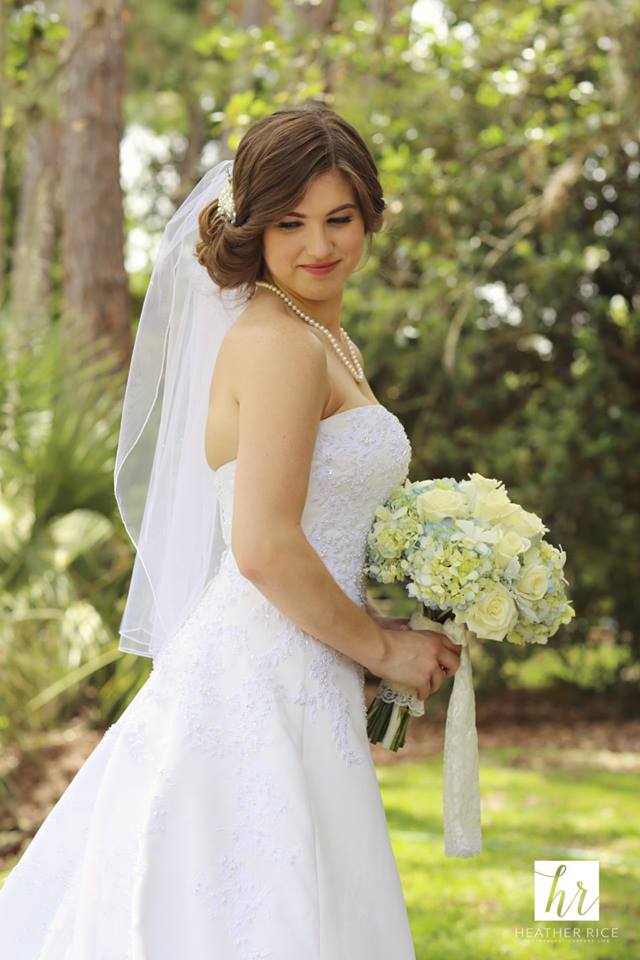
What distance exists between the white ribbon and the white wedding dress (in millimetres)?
Result: 248

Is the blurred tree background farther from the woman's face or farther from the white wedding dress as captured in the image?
the woman's face

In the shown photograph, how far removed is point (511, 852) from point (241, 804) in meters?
3.76

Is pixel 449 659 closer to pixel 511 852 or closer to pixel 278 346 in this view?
pixel 278 346

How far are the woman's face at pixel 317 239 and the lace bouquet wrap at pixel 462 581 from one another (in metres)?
0.48

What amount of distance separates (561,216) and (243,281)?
20.6 feet

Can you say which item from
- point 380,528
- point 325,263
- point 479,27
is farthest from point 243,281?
point 479,27

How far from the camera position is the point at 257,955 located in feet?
7.39

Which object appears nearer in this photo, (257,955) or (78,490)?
(257,955)

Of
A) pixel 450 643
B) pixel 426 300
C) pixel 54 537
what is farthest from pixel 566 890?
pixel 426 300

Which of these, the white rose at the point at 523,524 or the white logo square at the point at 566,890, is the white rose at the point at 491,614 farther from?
the white logo square at the point at 566,890

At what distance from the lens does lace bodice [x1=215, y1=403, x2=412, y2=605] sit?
8.14ft

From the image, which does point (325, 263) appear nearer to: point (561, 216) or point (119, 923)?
point (119, 923)

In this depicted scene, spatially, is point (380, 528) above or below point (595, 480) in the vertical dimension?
below

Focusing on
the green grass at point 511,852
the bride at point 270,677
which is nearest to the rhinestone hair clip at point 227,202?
the bride at point 270,677
